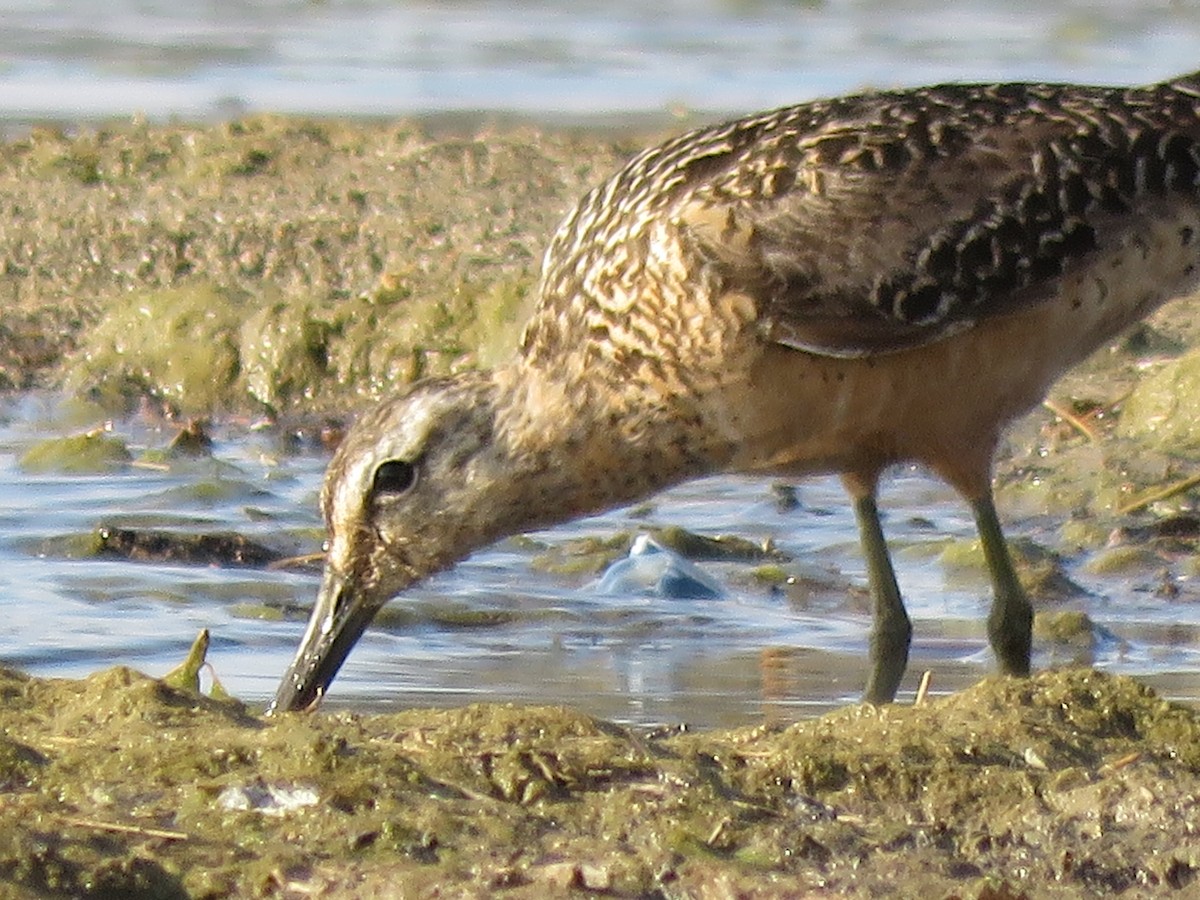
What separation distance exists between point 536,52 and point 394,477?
986 cm

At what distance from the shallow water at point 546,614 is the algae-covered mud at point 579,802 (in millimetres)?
1118

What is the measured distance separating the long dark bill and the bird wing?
109 cm

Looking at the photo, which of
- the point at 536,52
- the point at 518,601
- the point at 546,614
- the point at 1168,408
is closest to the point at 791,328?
the point at 546,614

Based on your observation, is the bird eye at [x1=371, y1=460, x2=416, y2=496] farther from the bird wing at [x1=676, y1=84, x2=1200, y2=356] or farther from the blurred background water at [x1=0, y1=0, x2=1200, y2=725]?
the bird wing at [x1=676, y1=84, x2=1200, y2=356]

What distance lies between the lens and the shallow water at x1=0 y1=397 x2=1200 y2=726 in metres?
6.10

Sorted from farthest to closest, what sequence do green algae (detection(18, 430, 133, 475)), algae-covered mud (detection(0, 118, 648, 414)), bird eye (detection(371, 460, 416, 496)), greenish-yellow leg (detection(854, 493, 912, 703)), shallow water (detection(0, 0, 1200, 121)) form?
shallow water (detection(0, 0, 1200, 121)) → algae-covered mud (detection(0, 118, 648, 414)) → green algae (detection(18, 430, 133, 475)) → greenish-yellow leg (detection(854, 493, 912, 703)) → bird eye (detection(371, 460, 416, 496))

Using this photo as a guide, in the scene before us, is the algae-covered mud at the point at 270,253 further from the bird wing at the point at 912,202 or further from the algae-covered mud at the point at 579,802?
the algae-covered mud at the point at 579,802

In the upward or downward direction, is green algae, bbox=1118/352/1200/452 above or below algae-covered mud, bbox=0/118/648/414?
above

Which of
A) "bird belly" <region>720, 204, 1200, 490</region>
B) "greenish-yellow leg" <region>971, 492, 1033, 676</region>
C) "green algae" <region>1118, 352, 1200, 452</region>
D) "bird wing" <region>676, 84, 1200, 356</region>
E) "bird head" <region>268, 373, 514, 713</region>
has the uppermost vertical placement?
"bird wing" <region>676, 84, 1200, 356</region>

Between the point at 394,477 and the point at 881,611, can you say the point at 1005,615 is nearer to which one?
the point at 881,611

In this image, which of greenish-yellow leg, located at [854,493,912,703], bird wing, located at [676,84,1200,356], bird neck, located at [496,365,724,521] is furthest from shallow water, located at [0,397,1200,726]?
bird wing, located at [676,84,1200,356]

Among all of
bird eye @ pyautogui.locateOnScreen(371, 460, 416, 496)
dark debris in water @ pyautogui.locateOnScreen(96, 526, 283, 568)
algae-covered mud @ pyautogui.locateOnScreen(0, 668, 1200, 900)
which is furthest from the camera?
dark debris in water @ pyautogui.locateOnScreen(96, 526, 283, 568)

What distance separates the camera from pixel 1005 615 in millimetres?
6105

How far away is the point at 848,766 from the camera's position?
4.50 meters
